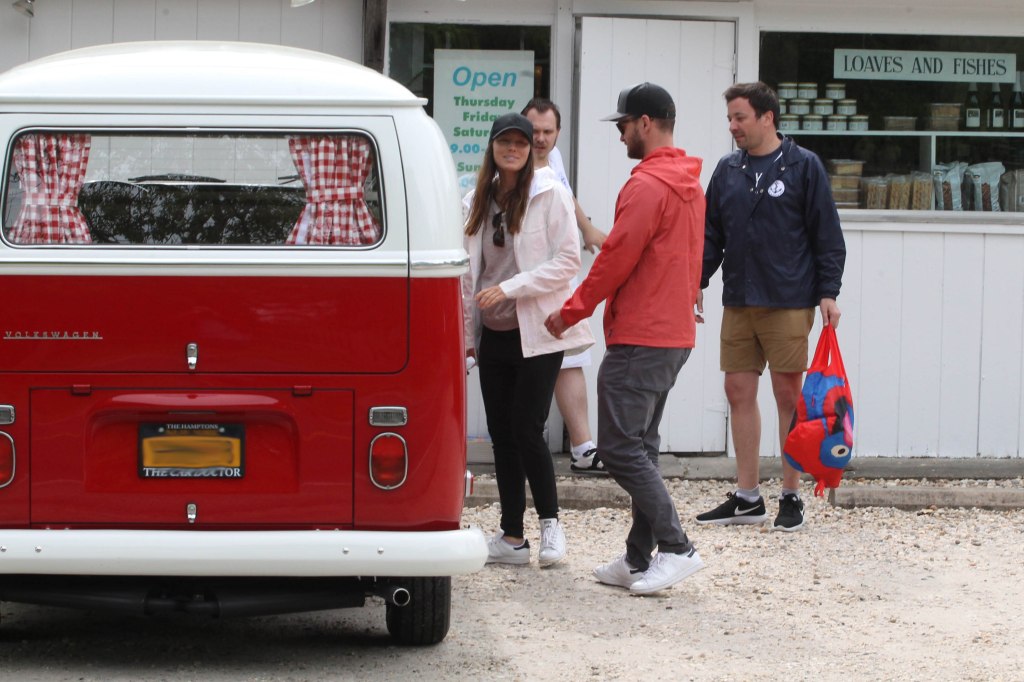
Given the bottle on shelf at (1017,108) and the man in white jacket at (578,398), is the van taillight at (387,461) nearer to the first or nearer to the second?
the man in white jacket at (578,398)

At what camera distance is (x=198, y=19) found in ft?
27.0

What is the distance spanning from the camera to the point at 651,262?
228 inches

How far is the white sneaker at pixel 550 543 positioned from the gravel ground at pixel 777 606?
6 centimetres

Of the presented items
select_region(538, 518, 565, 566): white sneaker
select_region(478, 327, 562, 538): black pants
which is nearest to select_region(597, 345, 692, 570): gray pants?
select_region(478, 327, 562, 538): black pants

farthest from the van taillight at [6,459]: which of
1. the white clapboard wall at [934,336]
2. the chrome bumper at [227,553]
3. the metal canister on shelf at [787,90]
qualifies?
the metal canister on shelf at [787,90]

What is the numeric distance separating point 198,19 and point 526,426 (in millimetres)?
3328

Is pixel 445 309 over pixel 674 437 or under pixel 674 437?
over

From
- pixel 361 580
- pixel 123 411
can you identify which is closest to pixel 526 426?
pixel 361 580

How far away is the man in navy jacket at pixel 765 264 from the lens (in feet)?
22.5

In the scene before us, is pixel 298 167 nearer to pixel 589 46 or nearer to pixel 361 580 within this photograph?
pixel 361 580

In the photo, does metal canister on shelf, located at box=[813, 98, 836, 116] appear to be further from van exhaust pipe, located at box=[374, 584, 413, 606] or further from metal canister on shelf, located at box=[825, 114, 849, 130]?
van exhaust pipe, located at box=[374, 584, 413, 606]

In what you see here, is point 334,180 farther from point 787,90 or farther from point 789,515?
point 787,90

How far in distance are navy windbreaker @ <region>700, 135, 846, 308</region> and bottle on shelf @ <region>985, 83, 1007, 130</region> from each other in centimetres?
210

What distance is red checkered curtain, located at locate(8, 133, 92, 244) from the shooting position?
4680 mm
